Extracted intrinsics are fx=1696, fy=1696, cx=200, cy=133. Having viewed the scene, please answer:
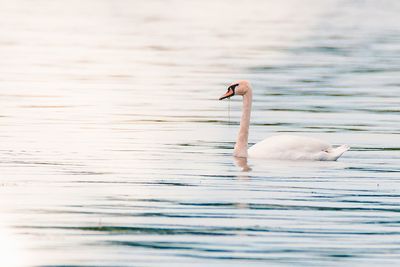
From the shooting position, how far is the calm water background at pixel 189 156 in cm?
1362

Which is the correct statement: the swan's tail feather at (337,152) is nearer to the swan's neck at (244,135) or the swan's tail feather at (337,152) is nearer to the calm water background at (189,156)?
the calm water background at (189,156)

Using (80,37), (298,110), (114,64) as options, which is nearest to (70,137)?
(298,110)

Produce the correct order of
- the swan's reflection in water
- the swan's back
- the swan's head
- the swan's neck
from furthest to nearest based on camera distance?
the swan's head, the swan's neck, the swan's back, the swan's reflection in water

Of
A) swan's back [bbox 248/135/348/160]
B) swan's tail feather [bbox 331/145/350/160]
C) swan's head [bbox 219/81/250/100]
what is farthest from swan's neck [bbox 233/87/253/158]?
swan's tail feather [bbox 331/145/350/160]

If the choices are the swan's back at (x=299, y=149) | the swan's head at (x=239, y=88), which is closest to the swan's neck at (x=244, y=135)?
the swan's head at (x=239, y=88)

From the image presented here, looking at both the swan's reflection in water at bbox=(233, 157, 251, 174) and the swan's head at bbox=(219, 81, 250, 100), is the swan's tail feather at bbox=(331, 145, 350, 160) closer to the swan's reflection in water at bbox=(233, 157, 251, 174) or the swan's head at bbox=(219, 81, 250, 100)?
the swan's reflection in water at bbox=(233, 157, 251, 174)

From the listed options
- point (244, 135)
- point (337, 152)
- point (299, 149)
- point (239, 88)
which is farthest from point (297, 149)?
point (239, 88)

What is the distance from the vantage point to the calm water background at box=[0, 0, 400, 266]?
13625 mm

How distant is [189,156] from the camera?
2070 cm

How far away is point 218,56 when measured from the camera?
145ft

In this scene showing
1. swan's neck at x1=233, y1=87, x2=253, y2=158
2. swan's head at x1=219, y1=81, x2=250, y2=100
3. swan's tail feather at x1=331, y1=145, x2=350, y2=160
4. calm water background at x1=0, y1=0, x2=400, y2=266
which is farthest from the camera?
swan's head at x1=219, y1=81, x2=250, y2=100

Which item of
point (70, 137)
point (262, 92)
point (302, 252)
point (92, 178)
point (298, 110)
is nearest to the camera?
point (302, 252)

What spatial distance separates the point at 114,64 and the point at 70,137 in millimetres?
18350

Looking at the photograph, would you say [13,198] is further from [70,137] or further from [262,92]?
[262,92]
